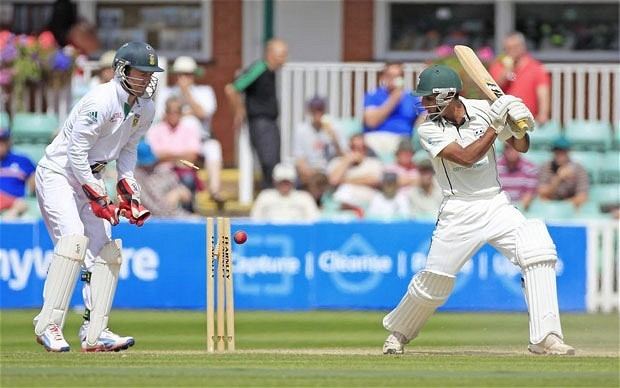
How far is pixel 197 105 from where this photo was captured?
1625 centimetres

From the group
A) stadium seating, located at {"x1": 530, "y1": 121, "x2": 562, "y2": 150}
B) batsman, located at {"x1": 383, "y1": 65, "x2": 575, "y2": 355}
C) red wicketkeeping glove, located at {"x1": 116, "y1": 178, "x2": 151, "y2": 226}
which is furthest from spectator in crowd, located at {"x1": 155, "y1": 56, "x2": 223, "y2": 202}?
batsman, located at {"x1": 383, "y1": 65, "x2": 575, "y2": 355}

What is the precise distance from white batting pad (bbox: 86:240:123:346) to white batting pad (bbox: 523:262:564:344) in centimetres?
238

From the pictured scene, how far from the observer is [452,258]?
937cm

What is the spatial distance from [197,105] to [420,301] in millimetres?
7189

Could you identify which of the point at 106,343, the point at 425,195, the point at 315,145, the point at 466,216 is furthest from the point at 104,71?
the point at 466,216

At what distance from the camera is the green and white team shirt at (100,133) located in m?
9.21

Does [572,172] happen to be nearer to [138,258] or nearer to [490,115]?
[138,258]

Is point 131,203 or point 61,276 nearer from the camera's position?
point 61,276

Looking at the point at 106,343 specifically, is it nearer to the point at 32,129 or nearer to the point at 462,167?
the point at 462,167

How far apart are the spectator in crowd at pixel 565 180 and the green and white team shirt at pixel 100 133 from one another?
247 inches

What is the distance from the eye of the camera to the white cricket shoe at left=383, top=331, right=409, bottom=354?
9.54m

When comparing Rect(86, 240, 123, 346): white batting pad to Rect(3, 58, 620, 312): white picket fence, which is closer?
Rect(86, 240, 123, 346): white batting pad

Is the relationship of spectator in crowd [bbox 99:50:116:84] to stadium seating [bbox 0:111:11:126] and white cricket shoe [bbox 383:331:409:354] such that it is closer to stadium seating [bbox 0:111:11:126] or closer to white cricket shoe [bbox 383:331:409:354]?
stadium seating [bbox 0:111:11:126]

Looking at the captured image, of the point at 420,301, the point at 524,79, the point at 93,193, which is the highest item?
the point at 524,79
